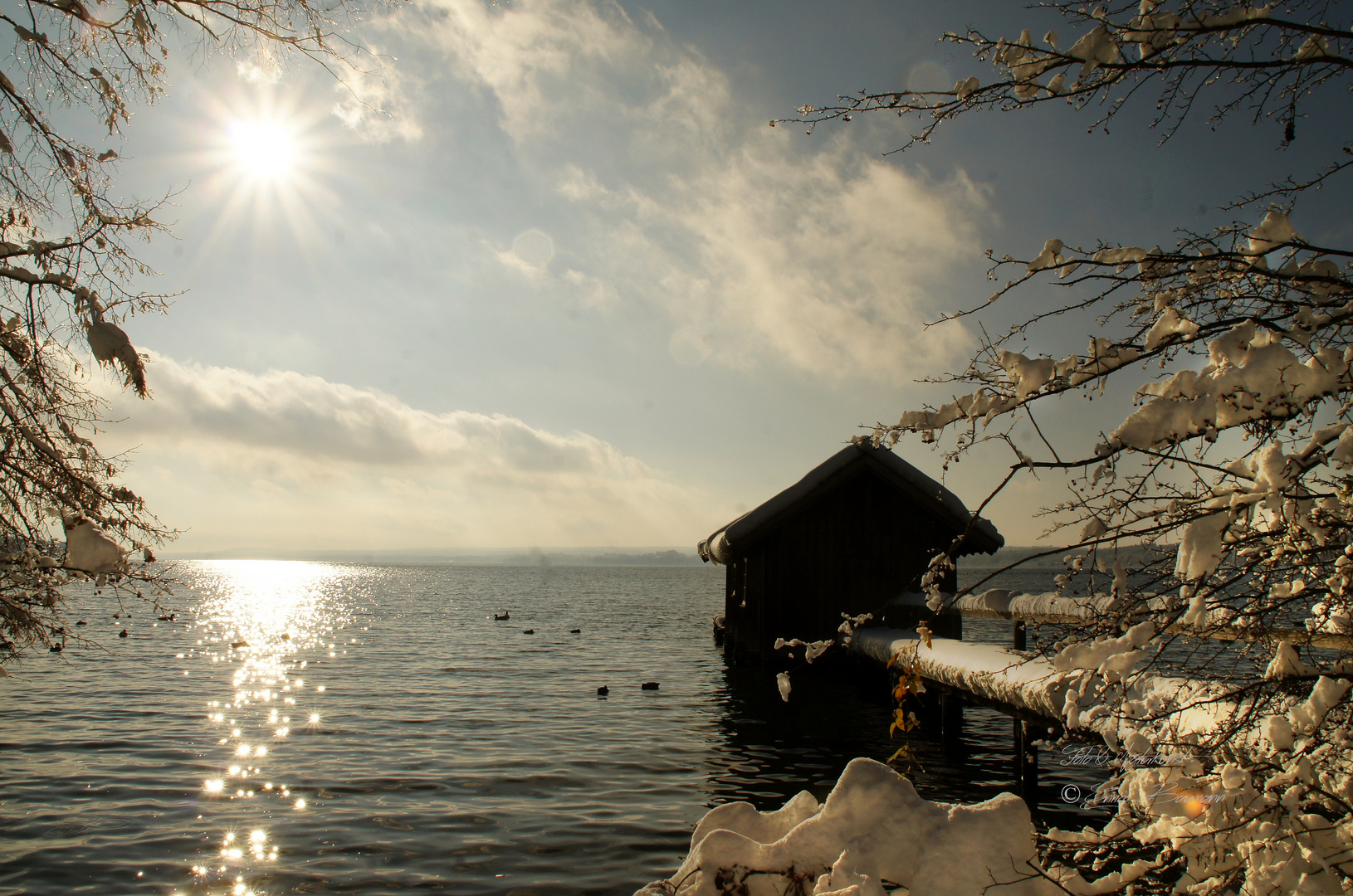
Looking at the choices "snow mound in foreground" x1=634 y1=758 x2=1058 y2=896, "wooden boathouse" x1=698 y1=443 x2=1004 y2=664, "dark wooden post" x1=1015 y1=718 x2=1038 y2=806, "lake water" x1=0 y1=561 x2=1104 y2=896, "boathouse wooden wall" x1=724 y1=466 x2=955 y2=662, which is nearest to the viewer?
"snow mound in foreground" x1=634 y1=758 x2=1058 y2=896

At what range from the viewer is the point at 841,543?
659 inches

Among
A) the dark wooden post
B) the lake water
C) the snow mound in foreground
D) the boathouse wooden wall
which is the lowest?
the lake water

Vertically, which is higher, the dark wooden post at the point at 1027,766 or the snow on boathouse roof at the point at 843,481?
the snow on boathouse roof at the point at 843,481

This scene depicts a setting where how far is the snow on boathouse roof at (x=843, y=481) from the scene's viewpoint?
15.6 m

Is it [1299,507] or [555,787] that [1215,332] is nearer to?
[1299,507]

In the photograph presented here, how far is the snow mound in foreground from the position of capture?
346cm

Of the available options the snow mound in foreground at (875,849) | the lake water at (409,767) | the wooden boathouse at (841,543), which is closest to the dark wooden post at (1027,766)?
the lake water at (409,767)

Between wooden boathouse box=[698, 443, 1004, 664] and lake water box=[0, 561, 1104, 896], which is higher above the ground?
wooden boathouse box=[698, 443, 1004, 664]

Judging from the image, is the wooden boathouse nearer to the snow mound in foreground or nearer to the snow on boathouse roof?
the snow on boathouse roof

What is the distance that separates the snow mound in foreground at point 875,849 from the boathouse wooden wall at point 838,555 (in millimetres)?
12463

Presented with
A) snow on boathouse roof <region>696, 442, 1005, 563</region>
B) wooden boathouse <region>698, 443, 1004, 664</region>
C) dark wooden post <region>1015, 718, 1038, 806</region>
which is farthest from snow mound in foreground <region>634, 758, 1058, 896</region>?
wooden boathouse <region>698, 443, 1004, 664</region>

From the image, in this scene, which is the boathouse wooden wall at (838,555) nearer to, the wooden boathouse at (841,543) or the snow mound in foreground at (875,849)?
the wooden boathouse at (841,543)

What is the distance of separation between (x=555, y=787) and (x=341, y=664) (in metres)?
16.9

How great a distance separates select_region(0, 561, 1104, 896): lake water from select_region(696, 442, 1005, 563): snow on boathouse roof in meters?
3.53
